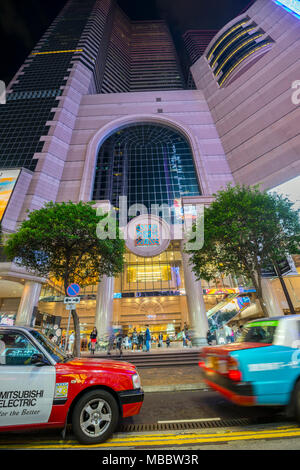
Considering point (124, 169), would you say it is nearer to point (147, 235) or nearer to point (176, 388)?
point (147, 235)

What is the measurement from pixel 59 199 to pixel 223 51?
151 feet

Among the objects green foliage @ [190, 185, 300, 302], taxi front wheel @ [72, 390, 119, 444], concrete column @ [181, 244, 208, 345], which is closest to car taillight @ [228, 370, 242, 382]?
taxi front wheel @ [72, 390, 119, 444]

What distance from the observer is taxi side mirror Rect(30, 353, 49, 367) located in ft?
10.2

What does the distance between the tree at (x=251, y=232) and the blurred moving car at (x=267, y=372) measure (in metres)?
7.41

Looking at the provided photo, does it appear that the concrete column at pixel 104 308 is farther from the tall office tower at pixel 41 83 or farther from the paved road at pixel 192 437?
the tall office tower at pixel 41 83

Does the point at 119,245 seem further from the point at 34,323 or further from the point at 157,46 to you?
the point at 157,46

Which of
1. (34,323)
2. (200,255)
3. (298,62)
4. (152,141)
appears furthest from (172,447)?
(298,62)

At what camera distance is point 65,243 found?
11.3 meters

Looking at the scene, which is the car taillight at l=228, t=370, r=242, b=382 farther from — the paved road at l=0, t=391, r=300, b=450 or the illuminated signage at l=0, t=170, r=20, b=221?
the illuminated signage at l=0, t=170, r=20, b=221

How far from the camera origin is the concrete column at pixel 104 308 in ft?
62.6

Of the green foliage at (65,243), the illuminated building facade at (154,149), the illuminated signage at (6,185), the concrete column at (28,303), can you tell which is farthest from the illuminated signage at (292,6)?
the concrete column at (28,303)
